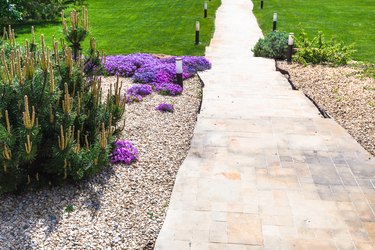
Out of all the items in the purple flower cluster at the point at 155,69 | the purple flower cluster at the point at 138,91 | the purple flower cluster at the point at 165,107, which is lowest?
the purple flower cluster at the point at 165,107

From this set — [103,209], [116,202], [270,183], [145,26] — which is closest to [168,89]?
[270,183]

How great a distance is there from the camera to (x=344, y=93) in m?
11.2

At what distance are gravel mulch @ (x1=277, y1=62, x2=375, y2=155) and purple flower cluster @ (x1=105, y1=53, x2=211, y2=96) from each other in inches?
122

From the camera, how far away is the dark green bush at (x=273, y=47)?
606 inches

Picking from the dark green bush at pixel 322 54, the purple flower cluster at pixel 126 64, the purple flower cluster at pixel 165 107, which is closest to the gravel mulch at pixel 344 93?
the dark green bush at pixel 322 54

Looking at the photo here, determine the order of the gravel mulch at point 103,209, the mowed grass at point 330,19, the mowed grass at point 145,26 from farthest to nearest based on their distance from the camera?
the mowed grass at point 330,19 < the mowed grass at point 145,26 < the gravel mulch at point 103,209

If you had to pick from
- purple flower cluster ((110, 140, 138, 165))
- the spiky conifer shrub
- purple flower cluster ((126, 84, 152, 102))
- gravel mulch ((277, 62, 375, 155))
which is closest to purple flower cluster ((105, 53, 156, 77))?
purple flower cluster ((126, 84, 152, 102))

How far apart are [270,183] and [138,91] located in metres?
5.20

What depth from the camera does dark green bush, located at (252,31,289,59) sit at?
15.4m

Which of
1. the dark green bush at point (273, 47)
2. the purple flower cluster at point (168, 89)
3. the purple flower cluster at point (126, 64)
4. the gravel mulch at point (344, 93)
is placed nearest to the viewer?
the gravel mulch at point (344, 93)

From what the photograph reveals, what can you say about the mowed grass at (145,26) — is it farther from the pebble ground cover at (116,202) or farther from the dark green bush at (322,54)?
the pebble ground cover at (116,202)

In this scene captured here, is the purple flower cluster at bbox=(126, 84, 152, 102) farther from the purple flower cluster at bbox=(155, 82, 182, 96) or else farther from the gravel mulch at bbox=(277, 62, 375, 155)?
the gravel mulch at bbox=(277, 62, 375, 155)

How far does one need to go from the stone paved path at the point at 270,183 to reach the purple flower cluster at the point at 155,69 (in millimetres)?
1429

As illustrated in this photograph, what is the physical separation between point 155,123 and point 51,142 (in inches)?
127
